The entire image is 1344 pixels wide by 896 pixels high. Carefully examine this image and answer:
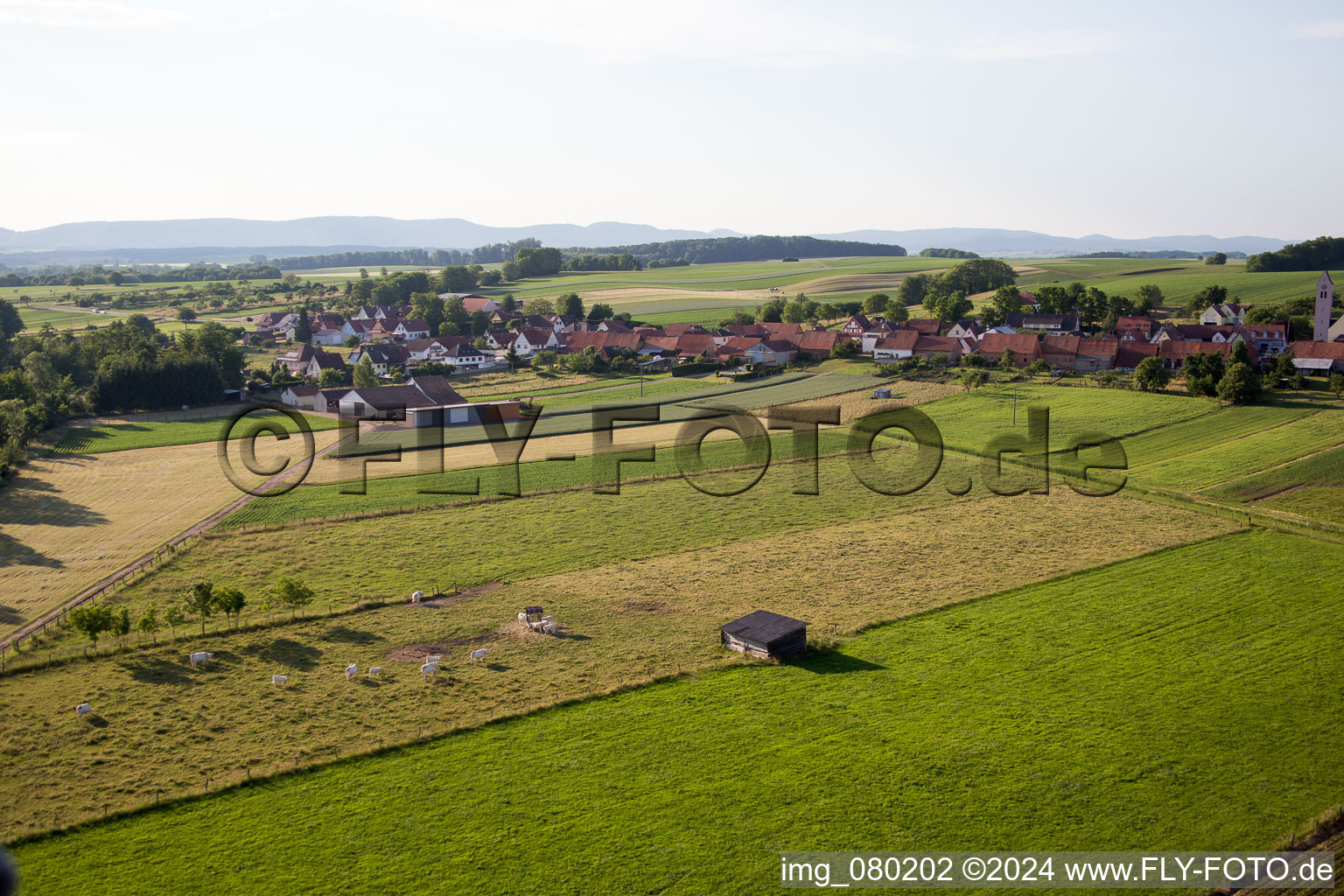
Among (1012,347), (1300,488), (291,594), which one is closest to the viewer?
(291,594)

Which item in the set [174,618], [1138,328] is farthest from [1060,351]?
[174,618]

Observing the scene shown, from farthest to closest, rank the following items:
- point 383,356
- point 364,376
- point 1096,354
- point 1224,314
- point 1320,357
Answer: point 1224,314 < point 383,356 < point 1096,354 < point 364,376 < point 1320,357

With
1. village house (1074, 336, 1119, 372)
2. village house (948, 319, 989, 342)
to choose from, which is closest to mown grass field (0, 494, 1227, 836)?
village house (1074, 336, 1119, 372)

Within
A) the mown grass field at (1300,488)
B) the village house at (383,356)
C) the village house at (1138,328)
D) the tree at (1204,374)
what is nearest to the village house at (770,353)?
the village house at (1138,328)

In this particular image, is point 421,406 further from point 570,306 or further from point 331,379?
point 570,306

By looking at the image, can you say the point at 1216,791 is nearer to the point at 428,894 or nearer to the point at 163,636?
the point at 428,894

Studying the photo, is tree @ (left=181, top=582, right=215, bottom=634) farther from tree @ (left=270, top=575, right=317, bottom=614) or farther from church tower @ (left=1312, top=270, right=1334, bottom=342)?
church tower @ (left=1312, top=270, right=1334, bottom=342)

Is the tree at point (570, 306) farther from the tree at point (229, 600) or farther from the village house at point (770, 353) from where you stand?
the tree at point (229, 600)

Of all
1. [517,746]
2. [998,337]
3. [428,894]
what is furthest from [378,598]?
[998,337]
